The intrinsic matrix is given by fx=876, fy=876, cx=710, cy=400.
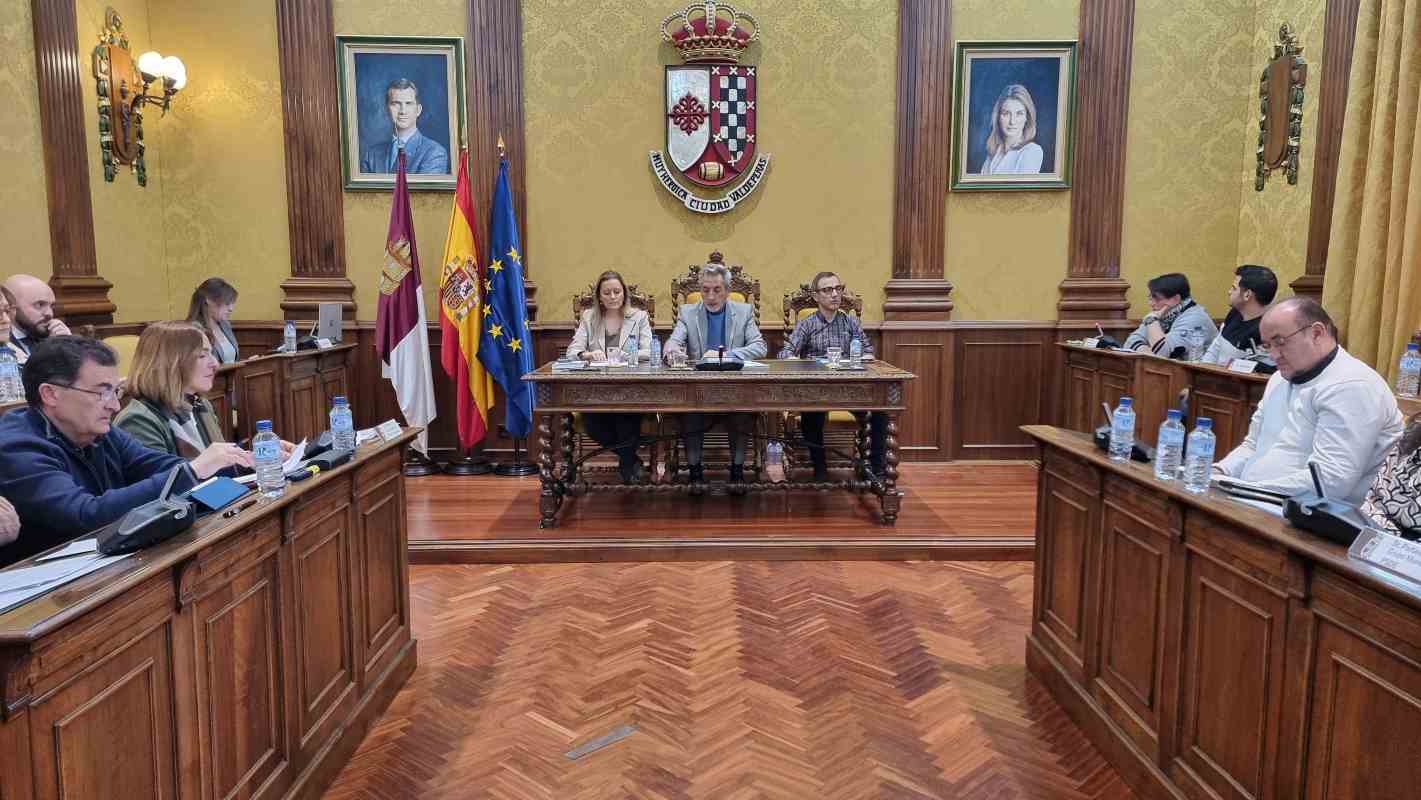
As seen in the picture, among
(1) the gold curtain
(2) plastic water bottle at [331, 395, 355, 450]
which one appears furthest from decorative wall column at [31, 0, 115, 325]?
(1) the gold curtain

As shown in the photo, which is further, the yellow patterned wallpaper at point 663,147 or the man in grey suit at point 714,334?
the yellow patterned wallpaper at point 663,147

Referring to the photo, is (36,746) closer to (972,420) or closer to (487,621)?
(487,621)

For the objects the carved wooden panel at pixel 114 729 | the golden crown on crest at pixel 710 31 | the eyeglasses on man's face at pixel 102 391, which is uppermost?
the golden crown on crest at pixel 710 31

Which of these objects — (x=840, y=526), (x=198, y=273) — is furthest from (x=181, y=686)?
(x=198, y=273)

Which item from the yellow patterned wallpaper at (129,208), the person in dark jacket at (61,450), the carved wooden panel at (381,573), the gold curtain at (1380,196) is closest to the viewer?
the person in dark jacket at (61,450)

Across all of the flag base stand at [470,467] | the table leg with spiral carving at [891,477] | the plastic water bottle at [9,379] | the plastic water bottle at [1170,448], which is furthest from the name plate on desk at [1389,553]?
the flag base stand at [470,467]

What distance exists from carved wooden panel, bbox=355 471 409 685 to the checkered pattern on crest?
13.5 ft

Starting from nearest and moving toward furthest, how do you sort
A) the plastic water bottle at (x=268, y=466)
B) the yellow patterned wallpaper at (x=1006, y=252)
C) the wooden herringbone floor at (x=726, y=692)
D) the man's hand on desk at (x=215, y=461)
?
the plastic water bottle at (x=268, y=466)
the man's hand on desk at (x=215, y=461)
the wooden herringbone floor at (x=726, y=692)
the yellow patterned wallpaper at (x=1006, y=252)

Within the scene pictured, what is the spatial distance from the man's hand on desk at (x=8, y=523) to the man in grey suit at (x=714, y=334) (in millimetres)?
3765

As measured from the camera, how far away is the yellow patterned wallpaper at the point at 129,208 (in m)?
5.63

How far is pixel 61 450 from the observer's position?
2195 millimetres

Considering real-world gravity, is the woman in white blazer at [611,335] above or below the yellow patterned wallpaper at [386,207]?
below

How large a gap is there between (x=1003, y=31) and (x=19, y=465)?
6.60 metres

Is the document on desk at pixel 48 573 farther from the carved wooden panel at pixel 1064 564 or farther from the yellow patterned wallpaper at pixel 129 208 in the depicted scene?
the yellow patterned wallpaper at pixel 129 208
